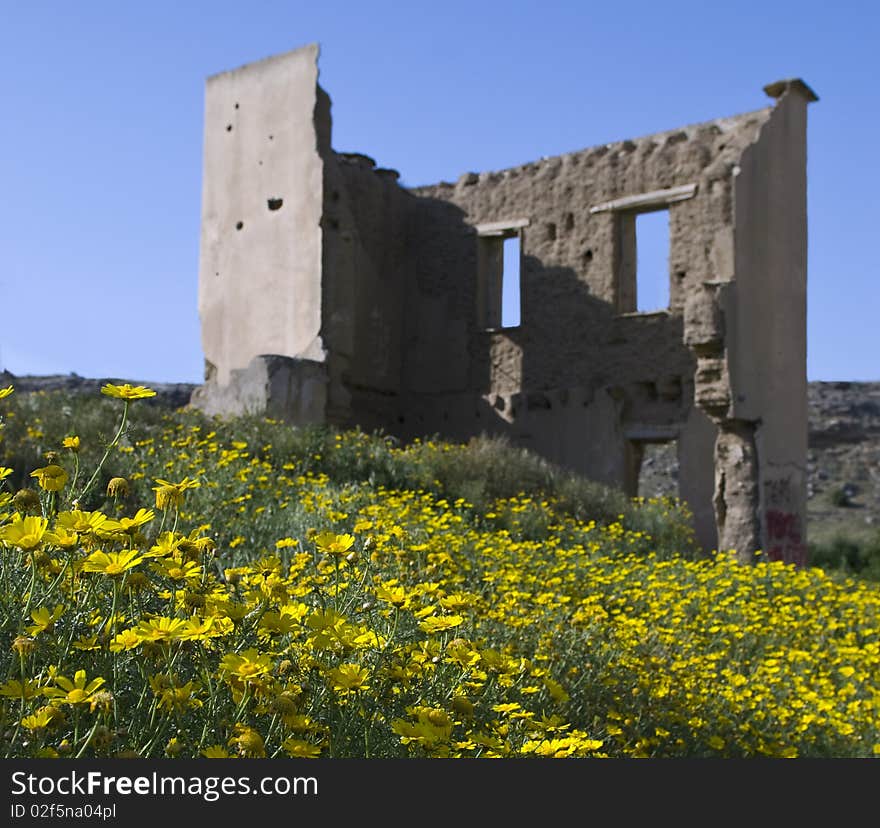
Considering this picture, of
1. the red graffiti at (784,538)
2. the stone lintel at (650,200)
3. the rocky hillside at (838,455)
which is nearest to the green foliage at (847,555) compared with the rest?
the red graffiti at (784,538)

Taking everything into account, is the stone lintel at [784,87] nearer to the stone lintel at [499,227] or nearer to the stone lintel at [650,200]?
the stone lintel at [650,200]

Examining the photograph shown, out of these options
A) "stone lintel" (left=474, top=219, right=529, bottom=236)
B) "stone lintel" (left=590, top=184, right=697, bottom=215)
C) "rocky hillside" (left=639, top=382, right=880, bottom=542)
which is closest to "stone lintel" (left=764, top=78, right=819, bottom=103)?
"stone lintel" (left=590, top=184, right=697, bottom=215)

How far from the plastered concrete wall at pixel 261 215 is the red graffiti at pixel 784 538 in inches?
259

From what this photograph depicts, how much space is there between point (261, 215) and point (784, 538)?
909 cm

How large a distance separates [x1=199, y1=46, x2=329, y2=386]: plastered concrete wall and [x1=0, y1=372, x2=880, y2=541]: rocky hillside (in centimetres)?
851

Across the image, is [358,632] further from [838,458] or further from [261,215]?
[838,458]

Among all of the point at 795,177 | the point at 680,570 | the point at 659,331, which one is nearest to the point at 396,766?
the point at 680,570

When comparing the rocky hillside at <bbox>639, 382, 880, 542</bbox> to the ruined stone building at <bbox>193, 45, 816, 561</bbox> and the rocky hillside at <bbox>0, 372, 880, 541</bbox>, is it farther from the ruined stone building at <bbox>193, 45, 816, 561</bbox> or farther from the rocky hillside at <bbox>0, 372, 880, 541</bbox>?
the ruined stone building at <bbox>193, 45, 816, 561</bbox>

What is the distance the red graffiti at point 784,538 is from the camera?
39.6 ft

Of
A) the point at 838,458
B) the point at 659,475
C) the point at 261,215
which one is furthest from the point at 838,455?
the point at 261,215

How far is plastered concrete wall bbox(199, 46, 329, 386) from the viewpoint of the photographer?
14414mm

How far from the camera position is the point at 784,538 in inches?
484

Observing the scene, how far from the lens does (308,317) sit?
1430cm

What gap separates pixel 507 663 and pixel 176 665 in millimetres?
882
